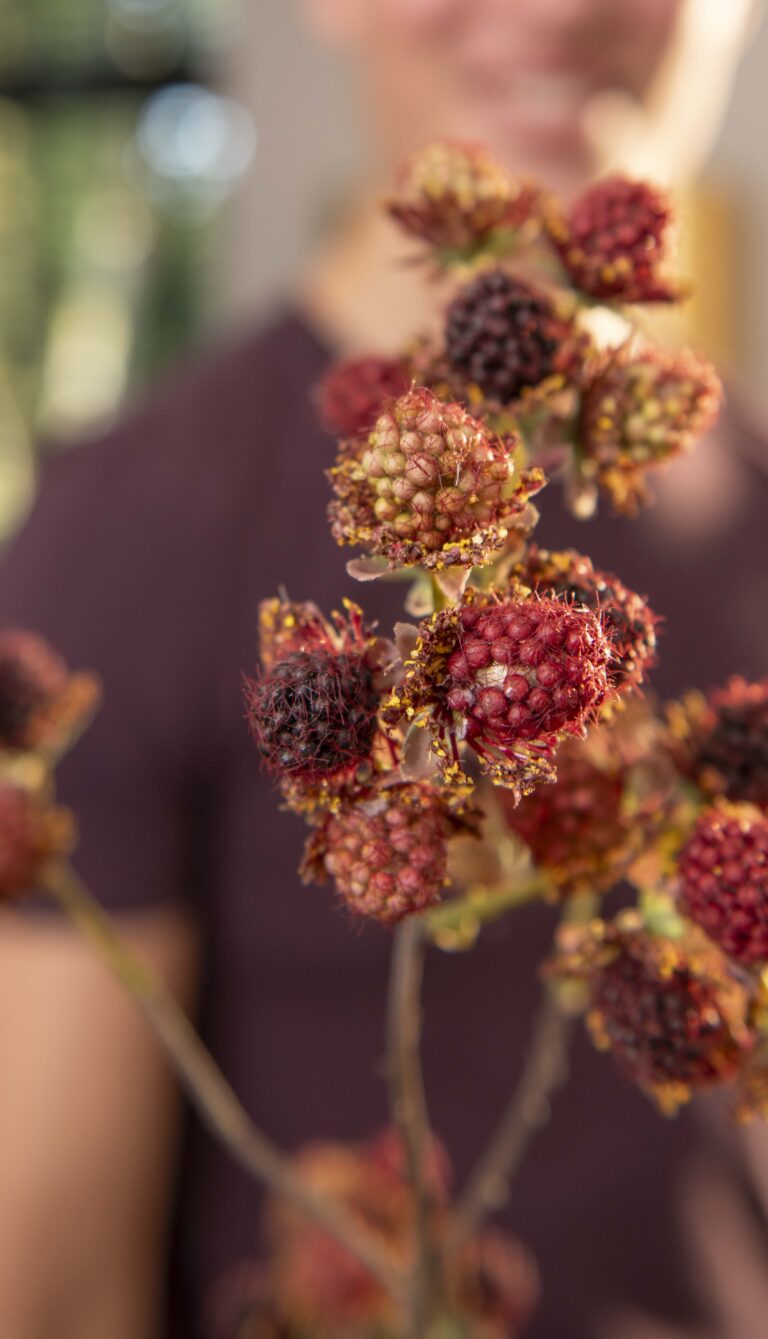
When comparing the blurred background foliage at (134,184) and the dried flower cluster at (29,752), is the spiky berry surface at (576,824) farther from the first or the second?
the blurred background foliage at (134,184)

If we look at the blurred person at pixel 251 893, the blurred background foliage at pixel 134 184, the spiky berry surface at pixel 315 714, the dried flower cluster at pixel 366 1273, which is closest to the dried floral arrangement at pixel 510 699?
the spiky berry surface at pixel 315 714

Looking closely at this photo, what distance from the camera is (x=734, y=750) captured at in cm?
26

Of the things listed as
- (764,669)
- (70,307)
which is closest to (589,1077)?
(764,669)

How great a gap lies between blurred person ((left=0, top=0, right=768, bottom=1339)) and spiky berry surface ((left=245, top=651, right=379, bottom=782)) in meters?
0.45

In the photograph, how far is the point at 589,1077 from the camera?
76 centimetres

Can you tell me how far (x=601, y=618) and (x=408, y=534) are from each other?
37mm

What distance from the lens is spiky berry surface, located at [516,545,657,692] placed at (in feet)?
0.70

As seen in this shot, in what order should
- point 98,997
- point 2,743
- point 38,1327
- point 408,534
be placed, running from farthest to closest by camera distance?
point 98,997
point 38,1327
point 2,743
point 408,534

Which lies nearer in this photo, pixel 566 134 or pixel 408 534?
pixel 408 534

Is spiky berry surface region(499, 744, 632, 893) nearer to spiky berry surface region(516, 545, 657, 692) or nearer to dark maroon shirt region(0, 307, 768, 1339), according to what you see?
spiky berry surface region(516, 545, 657, 692)

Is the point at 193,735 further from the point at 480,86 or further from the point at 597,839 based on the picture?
the point at 597,839

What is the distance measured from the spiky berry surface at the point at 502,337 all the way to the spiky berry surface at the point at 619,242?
0.02m

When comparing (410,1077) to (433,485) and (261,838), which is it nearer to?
A: (433,485)

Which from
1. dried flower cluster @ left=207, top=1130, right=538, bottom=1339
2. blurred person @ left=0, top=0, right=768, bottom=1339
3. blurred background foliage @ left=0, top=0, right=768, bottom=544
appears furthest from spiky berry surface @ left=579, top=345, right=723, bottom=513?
blurred background foliage @ left=0, top=0, right=768, bottom=544
